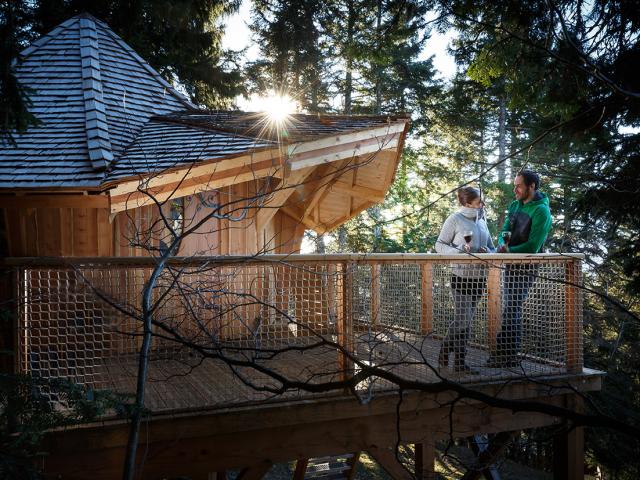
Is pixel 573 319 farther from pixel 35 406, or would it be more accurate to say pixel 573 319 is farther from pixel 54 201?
pixel 54 201

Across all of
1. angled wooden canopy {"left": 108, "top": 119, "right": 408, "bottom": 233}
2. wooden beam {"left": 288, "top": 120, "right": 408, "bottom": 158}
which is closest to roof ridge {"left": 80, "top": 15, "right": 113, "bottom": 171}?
angled wooden canopy {"left": 108, "top": 119, "right": 408, "bottom": 233}

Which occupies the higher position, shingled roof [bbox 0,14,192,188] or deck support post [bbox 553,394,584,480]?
shingled roof [bbox 0,14,192,188]

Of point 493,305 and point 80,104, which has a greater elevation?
point 80,104

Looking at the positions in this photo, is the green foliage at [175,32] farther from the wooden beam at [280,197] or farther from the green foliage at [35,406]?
the green foliage at [35,406]

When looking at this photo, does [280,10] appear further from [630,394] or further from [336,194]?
[630,394]

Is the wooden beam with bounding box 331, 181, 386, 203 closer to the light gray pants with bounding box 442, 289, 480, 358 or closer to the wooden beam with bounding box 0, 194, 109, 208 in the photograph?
the light gray pants with bounding box 442, 289, 480, 358

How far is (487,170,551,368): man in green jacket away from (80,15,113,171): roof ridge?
4.53 meters

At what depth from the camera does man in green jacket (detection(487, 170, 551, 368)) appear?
17.7 feet

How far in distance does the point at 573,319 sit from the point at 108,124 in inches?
253

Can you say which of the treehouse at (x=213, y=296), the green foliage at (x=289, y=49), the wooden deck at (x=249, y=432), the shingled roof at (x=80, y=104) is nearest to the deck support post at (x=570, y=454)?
the treehouse at (x=213, y=296)

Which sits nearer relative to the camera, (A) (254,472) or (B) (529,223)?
(A) (254,472)

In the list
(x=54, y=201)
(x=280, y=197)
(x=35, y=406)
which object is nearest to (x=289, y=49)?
(x=280, y=197)

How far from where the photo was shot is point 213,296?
373cm

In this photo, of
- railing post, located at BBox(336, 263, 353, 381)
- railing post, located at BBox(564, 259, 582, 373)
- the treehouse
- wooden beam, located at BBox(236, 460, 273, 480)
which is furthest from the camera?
railing post, located at BBox(564, 259, 582, 373)
